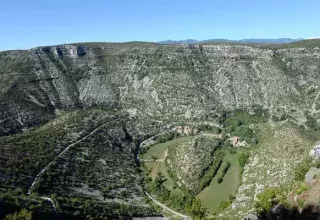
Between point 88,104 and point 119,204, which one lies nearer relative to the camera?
point 119,204

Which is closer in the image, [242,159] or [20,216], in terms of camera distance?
[20,216]

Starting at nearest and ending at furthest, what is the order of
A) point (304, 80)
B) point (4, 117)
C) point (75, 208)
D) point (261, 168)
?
point (75, 208) → point (261, 168) → point (4, 117) → point (304, 80)

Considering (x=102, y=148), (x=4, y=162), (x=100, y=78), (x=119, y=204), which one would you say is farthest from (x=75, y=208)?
(x=100, y=78)

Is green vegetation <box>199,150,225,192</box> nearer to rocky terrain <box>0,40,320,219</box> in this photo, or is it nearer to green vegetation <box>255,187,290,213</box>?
rocky terrain <box>0,40,320,219</box>

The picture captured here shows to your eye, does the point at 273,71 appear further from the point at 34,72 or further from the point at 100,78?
the point at 34,72

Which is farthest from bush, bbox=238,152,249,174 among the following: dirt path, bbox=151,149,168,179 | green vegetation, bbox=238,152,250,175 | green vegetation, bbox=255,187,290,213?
green vegetation, bbox=255,187,290,213

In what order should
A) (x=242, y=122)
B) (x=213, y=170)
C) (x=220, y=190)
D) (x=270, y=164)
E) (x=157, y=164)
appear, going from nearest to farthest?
(x=270, y=164) → (x=220, y=190) → (x=213, y=170) → (x=157, y=164) → (x=242, y=122)

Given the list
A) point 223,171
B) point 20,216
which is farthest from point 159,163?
point 20,216

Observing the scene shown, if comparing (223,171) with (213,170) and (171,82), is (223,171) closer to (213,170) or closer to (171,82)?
(213,170)
